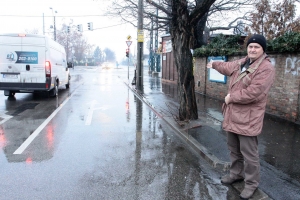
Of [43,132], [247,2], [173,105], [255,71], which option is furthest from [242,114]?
[247,2]

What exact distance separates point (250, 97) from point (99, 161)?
2.87m

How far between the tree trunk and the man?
365cm

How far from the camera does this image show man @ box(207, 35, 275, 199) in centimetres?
335

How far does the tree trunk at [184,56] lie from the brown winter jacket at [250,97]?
372 cm

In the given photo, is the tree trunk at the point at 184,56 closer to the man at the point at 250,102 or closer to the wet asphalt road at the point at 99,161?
the wet asphalt road at the point at 99,161

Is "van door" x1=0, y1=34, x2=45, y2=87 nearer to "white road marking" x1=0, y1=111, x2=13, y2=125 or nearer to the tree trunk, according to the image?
"white road marking" x1=0, y1=111, x2=13, y2=125

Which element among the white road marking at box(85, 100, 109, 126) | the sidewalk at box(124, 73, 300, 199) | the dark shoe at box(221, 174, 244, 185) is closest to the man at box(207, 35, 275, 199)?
A: the dark shoe at box(221, 174, 244, 185)

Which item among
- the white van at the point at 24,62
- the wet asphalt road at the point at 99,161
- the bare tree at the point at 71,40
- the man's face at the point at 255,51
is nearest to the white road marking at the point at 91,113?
the wet asphalt road at the point at 99,161

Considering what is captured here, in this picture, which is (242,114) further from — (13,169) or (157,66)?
(157,66)

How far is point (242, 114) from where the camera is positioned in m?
3.52

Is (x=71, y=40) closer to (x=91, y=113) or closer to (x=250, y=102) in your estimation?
(x=91, y=113)

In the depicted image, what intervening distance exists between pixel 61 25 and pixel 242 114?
65111mm

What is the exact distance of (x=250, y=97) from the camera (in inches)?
132

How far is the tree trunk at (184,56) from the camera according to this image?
714 centimetres
